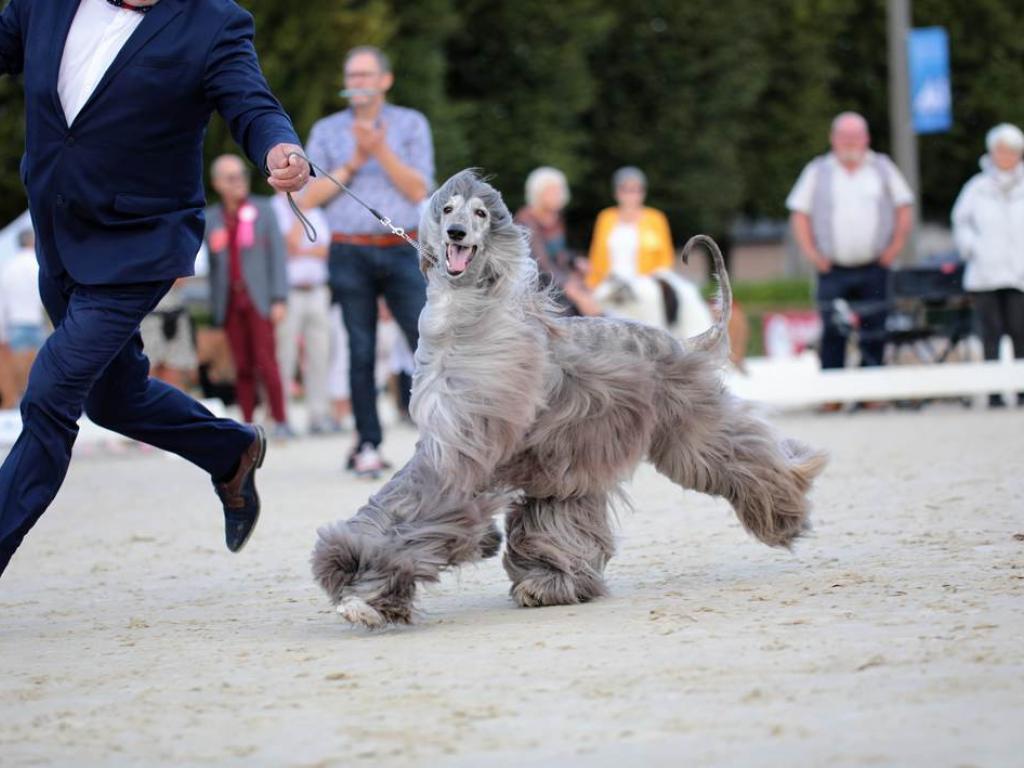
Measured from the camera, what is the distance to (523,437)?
5.63 meters

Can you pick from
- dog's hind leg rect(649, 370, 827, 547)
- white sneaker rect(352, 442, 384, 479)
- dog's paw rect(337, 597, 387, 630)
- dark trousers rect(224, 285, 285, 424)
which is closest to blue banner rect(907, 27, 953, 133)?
dark trousers rect(224, 285, 285, 424)

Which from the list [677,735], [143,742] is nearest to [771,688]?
[677,735]

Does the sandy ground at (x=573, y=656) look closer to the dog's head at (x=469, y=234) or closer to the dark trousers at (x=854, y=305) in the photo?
the dog's head at (x=469, y=234)

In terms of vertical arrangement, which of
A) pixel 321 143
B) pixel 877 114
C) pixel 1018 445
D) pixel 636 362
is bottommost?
pixel 1018 445

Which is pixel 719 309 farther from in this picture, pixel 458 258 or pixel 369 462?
pixel 369 462

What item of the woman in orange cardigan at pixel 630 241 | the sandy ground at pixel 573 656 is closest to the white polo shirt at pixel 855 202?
the woman in orange cardigan at pixel 630 241

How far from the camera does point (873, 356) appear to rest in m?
15.4

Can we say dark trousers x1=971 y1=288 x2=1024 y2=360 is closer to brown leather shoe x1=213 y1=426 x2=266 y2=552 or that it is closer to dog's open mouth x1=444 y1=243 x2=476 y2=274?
brown leather shoe x1=213 y1=426 x2=266 y2=552

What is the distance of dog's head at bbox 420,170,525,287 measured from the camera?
18.1ft

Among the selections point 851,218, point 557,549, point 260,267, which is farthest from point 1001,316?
point 557,549

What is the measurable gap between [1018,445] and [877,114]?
32.4 m

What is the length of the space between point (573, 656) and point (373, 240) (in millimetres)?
5291

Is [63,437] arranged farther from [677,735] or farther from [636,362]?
[677,735]

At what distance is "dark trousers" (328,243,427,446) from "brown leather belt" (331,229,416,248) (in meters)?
0.02
